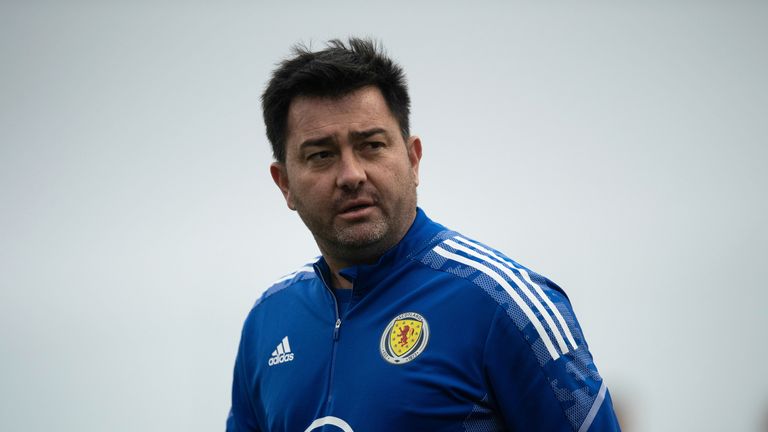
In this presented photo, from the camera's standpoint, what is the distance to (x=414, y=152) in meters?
2.11

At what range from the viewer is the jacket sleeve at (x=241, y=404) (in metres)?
2.22

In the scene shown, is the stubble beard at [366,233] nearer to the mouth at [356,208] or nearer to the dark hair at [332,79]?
the mouth at [356,208]

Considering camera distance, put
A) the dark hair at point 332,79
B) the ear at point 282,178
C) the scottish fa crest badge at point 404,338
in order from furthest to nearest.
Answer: the ear at point 282,178, the dark hair at point 332,79, the scottish fa crest badge at point 404,338

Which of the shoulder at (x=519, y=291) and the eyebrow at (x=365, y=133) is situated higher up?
the eyebrow at (x=365, y=133)

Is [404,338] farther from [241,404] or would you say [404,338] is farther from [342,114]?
[241,404]

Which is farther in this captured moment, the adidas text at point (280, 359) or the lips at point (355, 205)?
the adidas text at point (280, 359)

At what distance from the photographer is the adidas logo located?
2.03 metres

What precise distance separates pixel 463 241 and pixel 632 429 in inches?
139

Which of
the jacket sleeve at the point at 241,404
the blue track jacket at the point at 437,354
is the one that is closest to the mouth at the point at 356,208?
the blue track jacket at the point at 437,354

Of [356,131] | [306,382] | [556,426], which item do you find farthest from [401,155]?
[556,426]

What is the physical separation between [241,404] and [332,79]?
0.91 metres

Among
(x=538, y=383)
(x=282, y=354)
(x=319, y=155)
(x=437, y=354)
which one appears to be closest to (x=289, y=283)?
(x=282, y=354)

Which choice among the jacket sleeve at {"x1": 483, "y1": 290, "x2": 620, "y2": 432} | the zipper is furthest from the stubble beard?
the jacket sleeve at {"x1": 483, "y1": 290, "x2": 620, "y2": 432}

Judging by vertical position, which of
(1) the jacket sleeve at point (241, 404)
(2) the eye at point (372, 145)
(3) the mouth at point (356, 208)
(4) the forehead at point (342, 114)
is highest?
(4) the forehead at point (342, 114)
